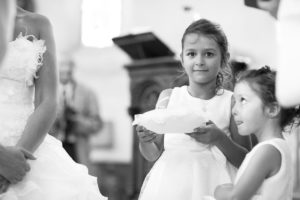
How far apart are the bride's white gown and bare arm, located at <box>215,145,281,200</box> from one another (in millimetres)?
562

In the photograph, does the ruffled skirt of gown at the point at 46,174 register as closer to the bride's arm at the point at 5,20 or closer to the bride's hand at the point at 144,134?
the bride's hand at the point at 144,134

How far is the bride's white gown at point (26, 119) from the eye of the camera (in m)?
2.00

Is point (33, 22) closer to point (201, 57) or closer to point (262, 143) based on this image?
point (201, 57)

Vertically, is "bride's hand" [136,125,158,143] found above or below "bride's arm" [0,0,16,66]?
below

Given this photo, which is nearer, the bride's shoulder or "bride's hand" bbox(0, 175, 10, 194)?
"bride's hand" bbox(0, 175, 10, 194)

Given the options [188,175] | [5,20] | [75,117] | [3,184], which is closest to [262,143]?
[188,175]

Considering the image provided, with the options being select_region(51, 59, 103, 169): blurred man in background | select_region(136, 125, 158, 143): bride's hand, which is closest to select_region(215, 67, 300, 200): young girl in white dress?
select_region(136, 125, 158, 143): bride's hand

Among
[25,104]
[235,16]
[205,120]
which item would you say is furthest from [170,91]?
[235,16]

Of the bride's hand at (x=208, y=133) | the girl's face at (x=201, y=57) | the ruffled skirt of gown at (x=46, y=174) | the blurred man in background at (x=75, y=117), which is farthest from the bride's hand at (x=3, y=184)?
the blurred man in background at (x=75, y=117)

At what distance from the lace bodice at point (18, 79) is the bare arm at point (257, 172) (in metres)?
0.85

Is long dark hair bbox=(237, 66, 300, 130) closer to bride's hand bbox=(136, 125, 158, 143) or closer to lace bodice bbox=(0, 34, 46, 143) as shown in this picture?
bride's hand bbox=(136, 125, 158, 143)

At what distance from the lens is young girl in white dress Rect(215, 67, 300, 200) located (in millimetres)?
1819

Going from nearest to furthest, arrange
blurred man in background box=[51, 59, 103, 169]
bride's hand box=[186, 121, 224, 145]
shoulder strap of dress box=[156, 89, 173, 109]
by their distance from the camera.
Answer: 1. bride's hand box=[186, 121, 224, 145]
2. shoulder strap of dress box=[156, 89, 173, 109]
3. blurred man in background box=[51, 59, 103, 169]

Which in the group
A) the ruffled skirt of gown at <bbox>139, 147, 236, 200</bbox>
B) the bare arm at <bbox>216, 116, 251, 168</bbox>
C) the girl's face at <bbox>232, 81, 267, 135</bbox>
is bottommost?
the ruffled skirt of gown at <bbox>139, 147, 236, 200</bbox>
